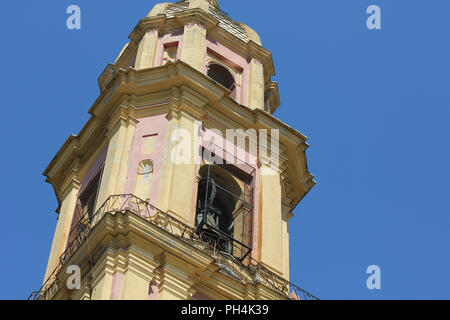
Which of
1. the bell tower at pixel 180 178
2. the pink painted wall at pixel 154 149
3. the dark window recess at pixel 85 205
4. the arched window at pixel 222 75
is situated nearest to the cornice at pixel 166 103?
the bell tower at pixel 180 178

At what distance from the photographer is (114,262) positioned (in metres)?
→ 23.4

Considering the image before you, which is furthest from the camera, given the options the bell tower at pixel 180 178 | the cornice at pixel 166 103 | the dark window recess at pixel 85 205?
the cornice at pixel 166 103

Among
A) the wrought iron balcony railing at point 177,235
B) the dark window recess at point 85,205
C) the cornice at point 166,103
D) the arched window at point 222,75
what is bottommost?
the wrought iron balcony railing at point 177,235

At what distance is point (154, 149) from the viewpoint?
2731 cm

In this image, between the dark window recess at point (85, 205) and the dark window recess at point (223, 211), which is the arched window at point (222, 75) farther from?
the dark window recess at point (85, 205)

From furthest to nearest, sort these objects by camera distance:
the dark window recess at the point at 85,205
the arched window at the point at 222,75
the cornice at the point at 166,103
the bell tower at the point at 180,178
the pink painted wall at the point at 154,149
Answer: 1. the arched window at the point at 222,75
2. the cornice at the point at 166,103
3. the dark window recess at the point at 85,205
4. the pink painted wall at the point at 154,149
5. the bell tower at the point at 180,178

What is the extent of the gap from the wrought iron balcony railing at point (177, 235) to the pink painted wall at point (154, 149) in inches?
24.9

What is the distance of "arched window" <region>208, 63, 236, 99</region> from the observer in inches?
1267

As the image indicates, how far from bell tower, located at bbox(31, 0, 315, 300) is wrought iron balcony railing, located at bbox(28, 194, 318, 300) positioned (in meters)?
0.04

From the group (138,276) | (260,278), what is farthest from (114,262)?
(260,278)

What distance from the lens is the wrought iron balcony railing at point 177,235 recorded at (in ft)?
81.6

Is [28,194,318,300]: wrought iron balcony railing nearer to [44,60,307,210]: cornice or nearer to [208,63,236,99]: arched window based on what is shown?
[44,60,307,210]: cornice

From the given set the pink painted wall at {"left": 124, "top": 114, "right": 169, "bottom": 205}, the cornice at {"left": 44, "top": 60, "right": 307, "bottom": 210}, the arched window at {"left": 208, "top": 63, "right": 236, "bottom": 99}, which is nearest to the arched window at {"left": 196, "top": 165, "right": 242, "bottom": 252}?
the pink painted wall at {"left": 124, "top": 114, "right": 169, "bottom": 205}
